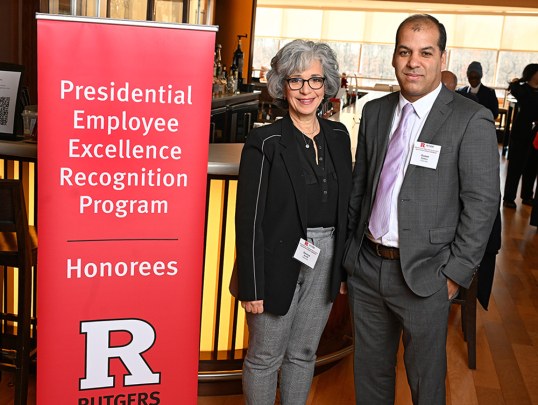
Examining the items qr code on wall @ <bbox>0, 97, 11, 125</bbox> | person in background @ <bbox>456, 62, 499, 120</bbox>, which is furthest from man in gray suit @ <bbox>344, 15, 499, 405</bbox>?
person in background @ <bbox>456, 62, 499, 120</bbox>

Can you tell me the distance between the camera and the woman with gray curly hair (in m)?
1.70

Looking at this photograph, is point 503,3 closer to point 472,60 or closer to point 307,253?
point 472,60

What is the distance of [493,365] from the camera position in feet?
9.66

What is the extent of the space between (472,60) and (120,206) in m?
16.1

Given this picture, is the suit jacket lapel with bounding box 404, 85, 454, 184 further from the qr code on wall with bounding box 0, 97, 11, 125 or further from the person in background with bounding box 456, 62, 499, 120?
the person in background with bounding box 456, 62, 499, 120

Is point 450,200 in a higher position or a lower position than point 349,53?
lower

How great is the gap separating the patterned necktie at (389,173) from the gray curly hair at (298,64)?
0.26 metres

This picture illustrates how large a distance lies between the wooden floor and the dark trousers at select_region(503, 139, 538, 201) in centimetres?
249

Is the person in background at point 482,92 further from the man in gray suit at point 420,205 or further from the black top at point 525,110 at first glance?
the man in gray suit at point 420,205

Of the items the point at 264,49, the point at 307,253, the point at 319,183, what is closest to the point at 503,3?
the point at 264,49

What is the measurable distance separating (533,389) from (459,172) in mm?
1642

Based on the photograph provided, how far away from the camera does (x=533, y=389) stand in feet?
8.84

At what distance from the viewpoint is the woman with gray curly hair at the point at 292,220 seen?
5.57 feet

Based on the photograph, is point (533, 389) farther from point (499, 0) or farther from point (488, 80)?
point (488, 80)
